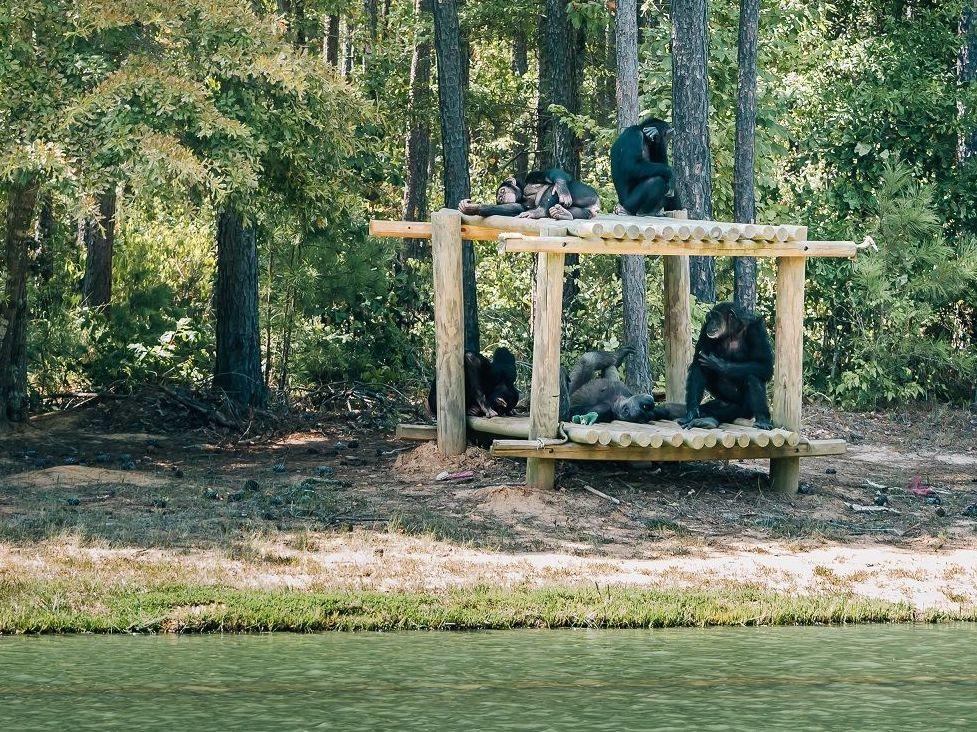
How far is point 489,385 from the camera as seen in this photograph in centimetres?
1393

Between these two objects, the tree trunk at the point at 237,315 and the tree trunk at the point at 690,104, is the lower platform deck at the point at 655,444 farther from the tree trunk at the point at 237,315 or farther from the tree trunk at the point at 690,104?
the tree trunk at the point at 237,315

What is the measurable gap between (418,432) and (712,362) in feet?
10.0

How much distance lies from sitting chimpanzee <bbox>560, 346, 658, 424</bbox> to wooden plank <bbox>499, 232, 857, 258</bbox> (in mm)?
1570

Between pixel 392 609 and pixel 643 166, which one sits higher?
pixel 643 166

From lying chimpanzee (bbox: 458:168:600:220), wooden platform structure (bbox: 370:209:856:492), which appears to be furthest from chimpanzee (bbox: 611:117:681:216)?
lying chimpanzee (bbox: 458:168:600:220)

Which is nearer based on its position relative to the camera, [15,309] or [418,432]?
[418,432]

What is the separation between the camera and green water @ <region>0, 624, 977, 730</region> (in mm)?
6164

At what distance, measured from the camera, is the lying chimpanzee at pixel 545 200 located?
12367 millimetres

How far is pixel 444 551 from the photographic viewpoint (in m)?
9.95

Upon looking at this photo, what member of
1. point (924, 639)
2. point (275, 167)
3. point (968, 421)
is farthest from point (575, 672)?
point (968, 421)

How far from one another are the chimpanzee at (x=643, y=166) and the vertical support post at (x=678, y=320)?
93cm

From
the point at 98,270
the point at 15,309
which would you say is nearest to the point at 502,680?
the point at 15,309

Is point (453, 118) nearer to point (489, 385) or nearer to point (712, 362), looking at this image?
point (489, 385)

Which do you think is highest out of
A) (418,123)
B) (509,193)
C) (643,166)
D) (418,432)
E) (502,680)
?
(418,123)
